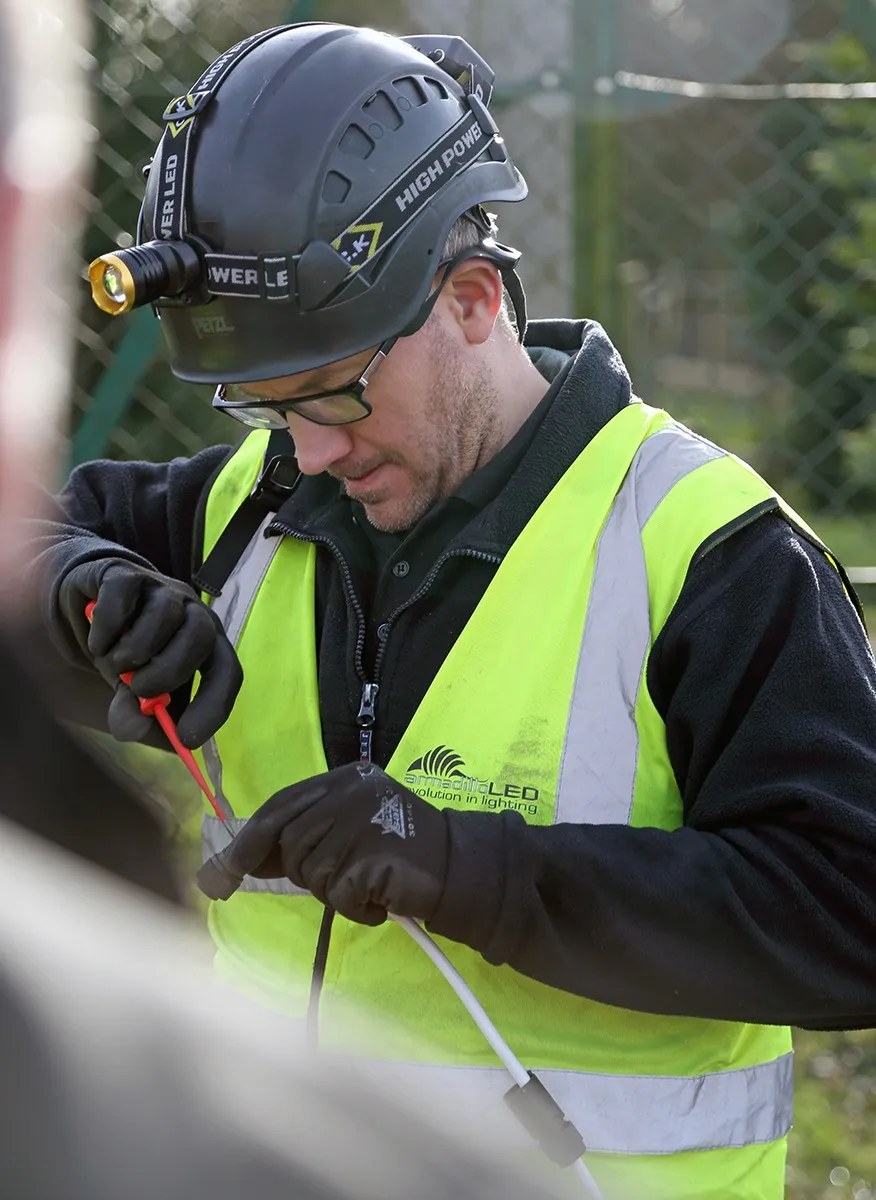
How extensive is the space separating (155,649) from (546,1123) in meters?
0.82

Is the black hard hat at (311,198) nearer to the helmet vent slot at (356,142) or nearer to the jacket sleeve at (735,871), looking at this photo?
the helmet vent slot at (356,142)

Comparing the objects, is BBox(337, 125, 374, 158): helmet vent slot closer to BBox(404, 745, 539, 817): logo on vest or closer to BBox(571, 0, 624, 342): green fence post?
BBox(404, 745, 539, 817): logo on vest

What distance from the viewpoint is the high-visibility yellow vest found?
6.86ft

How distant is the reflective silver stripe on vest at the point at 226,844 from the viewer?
2.32m

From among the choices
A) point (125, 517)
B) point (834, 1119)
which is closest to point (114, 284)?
point (125, 517)

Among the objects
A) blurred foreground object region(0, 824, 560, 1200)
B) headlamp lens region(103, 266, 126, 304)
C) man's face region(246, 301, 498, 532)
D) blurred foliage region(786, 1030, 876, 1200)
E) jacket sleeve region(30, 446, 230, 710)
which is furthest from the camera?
blurred foliage region(786, 1030, 876, 1200)

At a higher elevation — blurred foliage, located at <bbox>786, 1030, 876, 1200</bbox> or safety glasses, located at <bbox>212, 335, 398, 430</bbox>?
safety glasses, located at <bbox>212, 335, 398, 430</bbox>

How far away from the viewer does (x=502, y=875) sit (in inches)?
76.4

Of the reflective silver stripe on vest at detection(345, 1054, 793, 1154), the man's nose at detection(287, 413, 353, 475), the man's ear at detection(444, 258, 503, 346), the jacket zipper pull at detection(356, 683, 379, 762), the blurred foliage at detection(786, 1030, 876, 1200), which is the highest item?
the man's ear at detection(444, 258, 503, 346)

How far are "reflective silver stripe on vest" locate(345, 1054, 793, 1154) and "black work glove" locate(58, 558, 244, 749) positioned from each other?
0.56 metres

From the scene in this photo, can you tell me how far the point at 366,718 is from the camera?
2.29m

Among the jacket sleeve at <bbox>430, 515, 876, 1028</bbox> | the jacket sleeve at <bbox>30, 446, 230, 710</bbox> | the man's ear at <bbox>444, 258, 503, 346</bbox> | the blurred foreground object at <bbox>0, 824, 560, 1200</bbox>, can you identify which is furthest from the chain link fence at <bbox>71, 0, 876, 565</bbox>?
the blurred foreground object at <bbox>0, 824, 560, 1200</bbox>

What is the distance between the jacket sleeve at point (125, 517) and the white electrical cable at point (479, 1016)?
77cm

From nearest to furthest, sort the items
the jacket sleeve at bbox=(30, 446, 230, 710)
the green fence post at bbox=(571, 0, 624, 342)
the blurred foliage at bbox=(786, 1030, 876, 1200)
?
1. the jacket sleeve at bbox=(30, 446, 230, 710)
2. the green fence post at bbox=(571, 0, 624, 342)
3. the blurred foliage at bbox=(786, 1030, 876, 1200)
